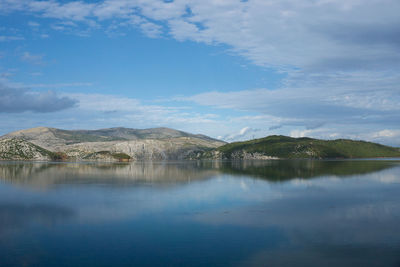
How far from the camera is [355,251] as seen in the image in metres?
28.0

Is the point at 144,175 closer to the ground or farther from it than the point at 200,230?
farther from it

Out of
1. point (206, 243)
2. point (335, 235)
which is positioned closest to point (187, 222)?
point (206, 243)

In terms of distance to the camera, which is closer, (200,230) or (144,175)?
(200,230)

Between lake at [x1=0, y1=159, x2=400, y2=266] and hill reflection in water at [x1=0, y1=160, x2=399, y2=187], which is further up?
hill reflection in water at [x1=0, y1=160, x2=399, y2=187]

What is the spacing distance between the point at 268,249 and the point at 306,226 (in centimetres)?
1031

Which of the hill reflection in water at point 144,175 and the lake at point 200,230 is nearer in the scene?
the lake at point 200,230

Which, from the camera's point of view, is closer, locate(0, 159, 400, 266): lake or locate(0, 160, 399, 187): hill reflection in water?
locate(0, 159, 400, 266): lake

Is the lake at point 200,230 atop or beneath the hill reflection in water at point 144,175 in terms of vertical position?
beneath

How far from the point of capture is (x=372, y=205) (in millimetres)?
51250

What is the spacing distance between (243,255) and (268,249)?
273 cm

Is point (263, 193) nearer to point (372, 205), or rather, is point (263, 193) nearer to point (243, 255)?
point (372, 205)

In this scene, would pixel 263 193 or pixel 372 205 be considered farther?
pixel 263 193

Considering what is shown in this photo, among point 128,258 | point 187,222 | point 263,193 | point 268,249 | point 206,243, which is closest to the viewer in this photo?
point 128,258

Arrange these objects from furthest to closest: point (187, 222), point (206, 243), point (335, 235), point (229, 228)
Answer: point (187, 222) → point (229, 228) → point (335, 235) → point (206, 243)
